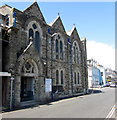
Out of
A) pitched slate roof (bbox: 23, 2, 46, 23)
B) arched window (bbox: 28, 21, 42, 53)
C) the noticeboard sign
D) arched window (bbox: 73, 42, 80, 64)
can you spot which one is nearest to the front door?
the noticeboard sign

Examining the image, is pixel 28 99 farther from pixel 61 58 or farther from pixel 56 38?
pixel 56 38

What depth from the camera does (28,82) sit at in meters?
16.9

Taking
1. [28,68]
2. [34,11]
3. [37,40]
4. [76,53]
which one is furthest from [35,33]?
[76,53]

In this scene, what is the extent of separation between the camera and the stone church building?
1302cm

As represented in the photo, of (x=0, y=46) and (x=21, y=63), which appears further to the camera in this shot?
(x=21, y=63)

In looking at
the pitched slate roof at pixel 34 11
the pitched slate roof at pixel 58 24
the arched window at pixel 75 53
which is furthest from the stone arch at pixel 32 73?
the arched window at pixel 75 53

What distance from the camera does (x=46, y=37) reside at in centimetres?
1894

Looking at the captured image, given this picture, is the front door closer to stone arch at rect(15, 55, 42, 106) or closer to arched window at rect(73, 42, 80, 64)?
stone arch at rect(15, 55, 42, 106)

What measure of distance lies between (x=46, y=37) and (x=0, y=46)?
7.43m

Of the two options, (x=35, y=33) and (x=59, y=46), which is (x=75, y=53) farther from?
(x=35, y=33)

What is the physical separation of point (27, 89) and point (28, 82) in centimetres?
86

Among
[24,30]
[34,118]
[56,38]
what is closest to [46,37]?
[56,38]

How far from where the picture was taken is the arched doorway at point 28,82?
49.6 feet

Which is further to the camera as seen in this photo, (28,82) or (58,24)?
(58,24)
